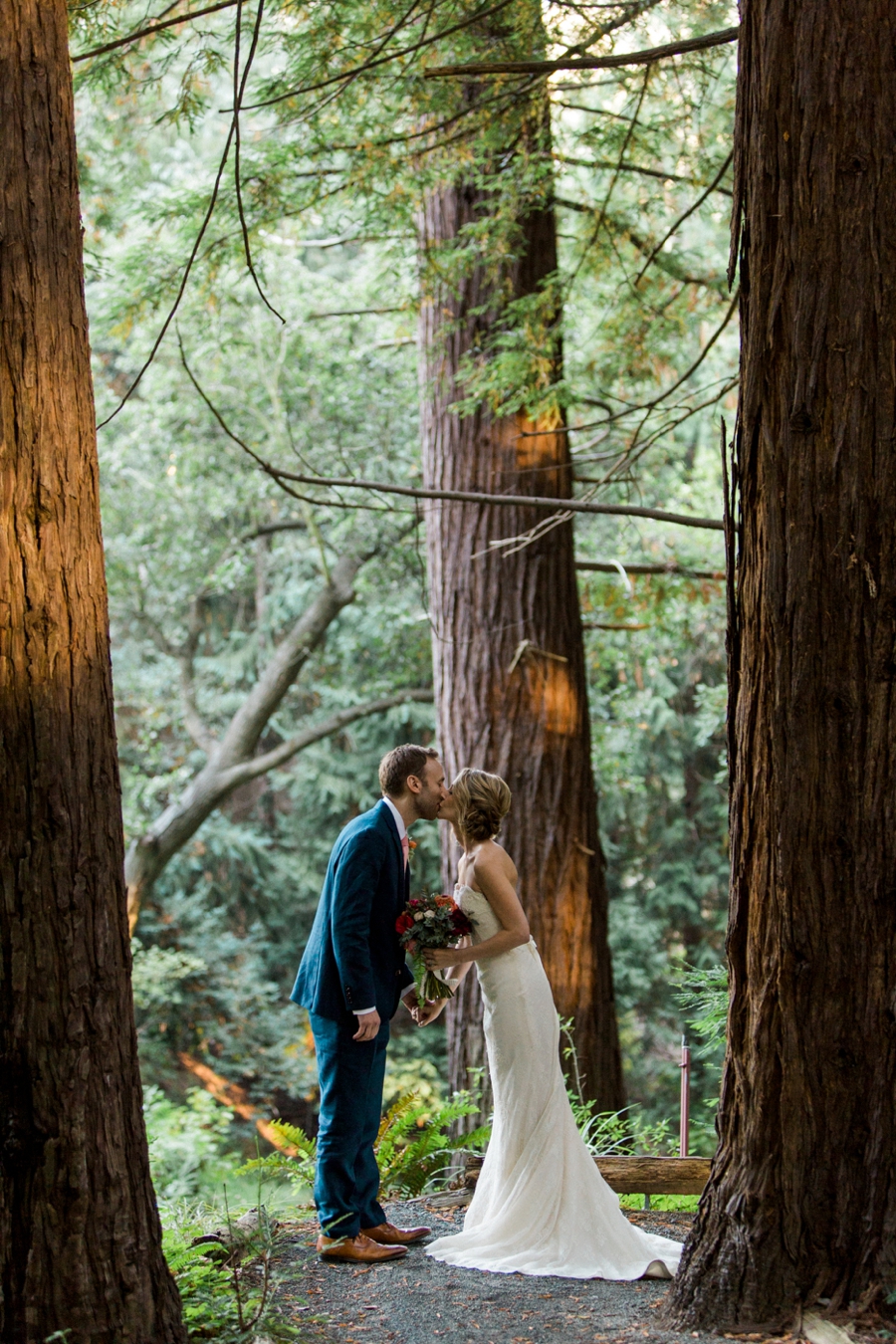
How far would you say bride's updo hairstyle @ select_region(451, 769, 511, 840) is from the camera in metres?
5.45

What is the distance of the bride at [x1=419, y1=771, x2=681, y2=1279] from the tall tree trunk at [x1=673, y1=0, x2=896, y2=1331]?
1.04 metres

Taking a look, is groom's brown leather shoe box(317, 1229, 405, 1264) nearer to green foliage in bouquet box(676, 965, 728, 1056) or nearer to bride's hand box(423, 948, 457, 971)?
bride's hand box(423, 948, 457, 971)

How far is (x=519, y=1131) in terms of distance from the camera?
17.3 feet

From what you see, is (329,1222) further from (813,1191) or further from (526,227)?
(526,227)

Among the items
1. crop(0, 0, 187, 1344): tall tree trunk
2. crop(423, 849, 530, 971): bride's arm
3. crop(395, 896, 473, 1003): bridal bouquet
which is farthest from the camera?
crop(423, 849, 530, 971): bride's arm

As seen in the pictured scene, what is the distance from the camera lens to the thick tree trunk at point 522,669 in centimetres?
819

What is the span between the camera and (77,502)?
3.71 m

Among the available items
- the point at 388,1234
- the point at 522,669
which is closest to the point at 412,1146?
the point at 388,1234

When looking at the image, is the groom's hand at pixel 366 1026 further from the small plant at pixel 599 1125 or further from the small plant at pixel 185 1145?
the small plant at pixel 185 1145

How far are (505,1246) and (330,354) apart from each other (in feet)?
37.5

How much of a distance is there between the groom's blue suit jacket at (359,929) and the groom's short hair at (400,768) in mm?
99

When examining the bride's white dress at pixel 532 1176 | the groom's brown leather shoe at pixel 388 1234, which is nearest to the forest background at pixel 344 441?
the bride's white dress at pixel 532 1176

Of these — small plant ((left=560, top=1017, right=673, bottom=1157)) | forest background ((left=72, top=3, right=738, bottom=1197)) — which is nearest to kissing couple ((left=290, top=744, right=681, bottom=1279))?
small plant ((left=560, top=1017, right=673, bottom=1157))

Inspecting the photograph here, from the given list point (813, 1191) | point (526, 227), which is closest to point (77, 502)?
point (813, 1191)
